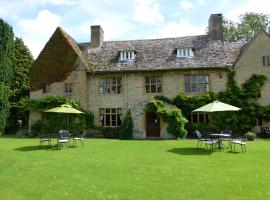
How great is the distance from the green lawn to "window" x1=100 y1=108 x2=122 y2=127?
13.5 metres

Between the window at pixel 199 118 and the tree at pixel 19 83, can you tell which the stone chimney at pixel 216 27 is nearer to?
the window at pixel 199 118

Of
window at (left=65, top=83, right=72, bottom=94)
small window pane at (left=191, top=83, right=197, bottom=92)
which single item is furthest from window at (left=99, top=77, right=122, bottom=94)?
small window pane at (left=191, top=83, right=197, bottom=92)

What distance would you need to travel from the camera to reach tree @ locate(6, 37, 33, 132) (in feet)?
113

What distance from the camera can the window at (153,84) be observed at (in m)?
28.1

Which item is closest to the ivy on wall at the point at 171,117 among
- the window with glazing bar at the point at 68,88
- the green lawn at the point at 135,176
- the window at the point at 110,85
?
the window at the point at 110,85

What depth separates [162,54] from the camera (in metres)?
29.8

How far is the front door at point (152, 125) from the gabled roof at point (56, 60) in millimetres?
8577

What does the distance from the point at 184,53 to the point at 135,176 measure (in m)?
21.1

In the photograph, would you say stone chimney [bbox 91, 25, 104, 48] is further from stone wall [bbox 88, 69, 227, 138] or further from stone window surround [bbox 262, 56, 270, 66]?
stone window surround [bbox 262, 56, 270, 66]

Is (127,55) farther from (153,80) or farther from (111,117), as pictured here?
(111,117)

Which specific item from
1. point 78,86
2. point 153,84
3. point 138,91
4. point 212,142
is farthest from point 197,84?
point 212,142

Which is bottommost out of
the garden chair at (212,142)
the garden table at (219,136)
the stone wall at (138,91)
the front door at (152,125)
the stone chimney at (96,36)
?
the garden chair at (212,142)

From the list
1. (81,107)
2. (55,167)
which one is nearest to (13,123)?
(81,107)

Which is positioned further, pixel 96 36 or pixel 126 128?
pixel 96 36
